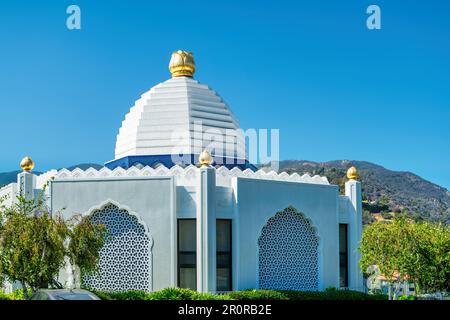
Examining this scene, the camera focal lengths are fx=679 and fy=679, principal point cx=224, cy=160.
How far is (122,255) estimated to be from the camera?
19.1 metres

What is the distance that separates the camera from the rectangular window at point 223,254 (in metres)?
19.1

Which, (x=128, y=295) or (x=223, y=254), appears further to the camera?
(x=223, y=254)

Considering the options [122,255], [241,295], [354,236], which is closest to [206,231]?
[241,295]

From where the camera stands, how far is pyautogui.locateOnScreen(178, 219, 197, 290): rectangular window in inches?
742

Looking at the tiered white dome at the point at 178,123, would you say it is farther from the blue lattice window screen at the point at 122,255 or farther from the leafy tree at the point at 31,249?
the leafy tree at the point at 31,249

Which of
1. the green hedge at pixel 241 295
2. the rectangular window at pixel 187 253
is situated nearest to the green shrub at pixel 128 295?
the green hedge at pixel 241 295

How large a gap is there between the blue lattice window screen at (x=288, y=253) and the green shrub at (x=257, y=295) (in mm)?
1013

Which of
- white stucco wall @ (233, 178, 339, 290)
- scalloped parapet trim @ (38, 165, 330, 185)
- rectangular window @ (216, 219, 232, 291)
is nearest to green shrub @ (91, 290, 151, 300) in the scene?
rectangular window @ (216, 219, 232, 291)

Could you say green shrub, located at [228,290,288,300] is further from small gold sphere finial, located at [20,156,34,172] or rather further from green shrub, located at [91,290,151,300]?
small gold sphere finial, located at [20,156,34,172]

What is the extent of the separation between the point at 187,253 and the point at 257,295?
2.27m

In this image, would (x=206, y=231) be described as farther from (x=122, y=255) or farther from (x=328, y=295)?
(x=328, y=295)

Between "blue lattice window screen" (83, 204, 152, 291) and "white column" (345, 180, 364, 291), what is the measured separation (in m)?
6.98

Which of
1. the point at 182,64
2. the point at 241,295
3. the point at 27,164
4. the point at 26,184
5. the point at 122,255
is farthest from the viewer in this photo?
the point at 182,64
